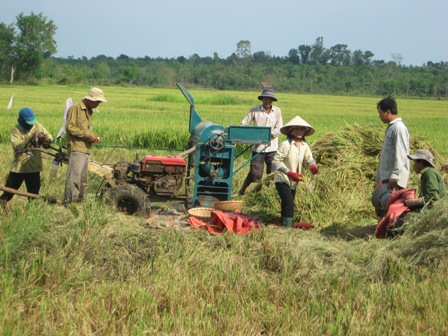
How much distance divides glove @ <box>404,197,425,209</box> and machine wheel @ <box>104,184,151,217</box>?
313 cm

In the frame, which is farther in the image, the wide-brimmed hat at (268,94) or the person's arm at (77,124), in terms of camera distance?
the wide-brimmed hat at (268,94)

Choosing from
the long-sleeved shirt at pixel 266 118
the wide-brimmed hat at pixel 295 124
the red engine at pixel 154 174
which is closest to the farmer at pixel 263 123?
the long-sleeved shirt at pixel 266 118

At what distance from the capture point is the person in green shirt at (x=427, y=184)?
19.5 feet

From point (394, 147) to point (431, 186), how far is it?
698mm

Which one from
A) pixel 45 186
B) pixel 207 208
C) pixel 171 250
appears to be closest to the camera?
pixel 171 250

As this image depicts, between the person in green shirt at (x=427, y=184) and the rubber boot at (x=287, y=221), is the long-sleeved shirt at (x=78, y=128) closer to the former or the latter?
the rubber boot at (x=287, y=221)

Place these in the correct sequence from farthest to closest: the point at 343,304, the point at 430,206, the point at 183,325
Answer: the point at 430,206
the point at 343,304
the point at 183,325

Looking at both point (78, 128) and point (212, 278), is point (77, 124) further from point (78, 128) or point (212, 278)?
point (212, 278)

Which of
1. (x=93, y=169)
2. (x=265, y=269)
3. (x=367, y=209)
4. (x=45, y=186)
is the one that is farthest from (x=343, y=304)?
(x=45, y=186)

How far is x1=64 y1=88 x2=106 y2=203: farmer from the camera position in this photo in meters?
7.19

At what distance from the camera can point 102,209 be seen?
20.4ft

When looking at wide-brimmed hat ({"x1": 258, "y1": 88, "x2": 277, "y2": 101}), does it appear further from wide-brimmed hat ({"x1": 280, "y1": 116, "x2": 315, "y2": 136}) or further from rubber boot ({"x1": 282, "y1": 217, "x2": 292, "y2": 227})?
rubber boot ({"x1": 282, "y1": 217, "x2": 292, "y2": 227})

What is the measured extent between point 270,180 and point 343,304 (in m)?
4.23

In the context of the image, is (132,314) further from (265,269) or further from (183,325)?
(265,269)
